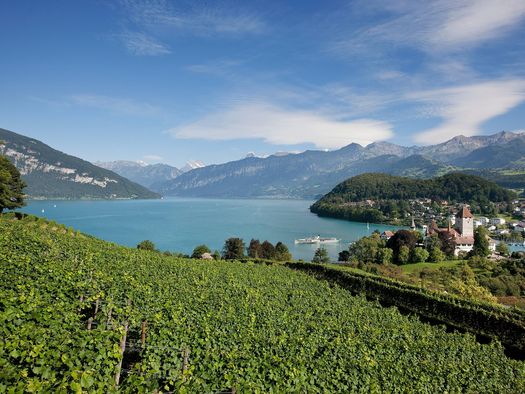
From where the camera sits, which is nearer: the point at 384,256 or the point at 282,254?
the point at 282,254

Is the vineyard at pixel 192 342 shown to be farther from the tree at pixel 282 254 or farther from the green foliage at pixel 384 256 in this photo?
the green foliage at pixel 384 256

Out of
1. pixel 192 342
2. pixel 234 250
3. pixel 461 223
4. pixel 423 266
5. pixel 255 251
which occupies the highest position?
pixel 192 342

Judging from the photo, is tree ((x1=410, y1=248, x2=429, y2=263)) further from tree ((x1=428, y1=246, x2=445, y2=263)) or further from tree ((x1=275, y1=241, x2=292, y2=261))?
tree ((x1=275, y1=241, x2=292, y2=261))

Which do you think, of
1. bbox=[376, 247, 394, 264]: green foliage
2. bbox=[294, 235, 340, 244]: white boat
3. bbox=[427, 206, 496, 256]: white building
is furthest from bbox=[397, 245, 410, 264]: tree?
bbox=[294, 235, 340, 244]: white boat

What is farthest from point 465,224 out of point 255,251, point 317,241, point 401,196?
point 401,196

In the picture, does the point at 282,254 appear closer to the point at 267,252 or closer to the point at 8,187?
the point at 267,252

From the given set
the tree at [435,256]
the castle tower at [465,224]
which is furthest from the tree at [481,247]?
the castle tower at [465,224]
